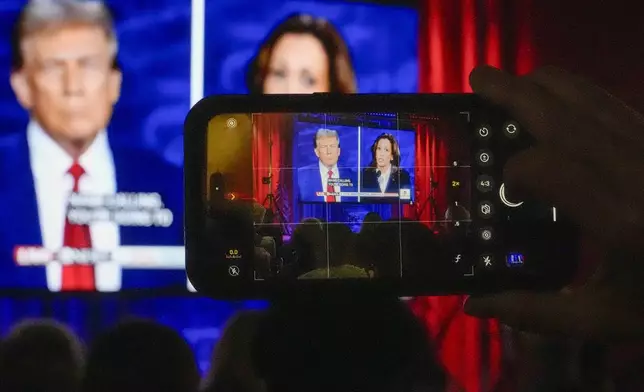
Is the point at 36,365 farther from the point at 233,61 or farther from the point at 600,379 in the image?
the point at 600,379

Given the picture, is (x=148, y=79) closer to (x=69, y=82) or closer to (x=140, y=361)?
(x=69, y=82)

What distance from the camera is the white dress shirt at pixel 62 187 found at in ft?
2.63

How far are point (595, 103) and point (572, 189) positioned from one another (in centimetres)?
5

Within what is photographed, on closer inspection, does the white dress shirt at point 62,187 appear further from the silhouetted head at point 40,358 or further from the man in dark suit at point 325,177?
the man in dark suit at point 325,177

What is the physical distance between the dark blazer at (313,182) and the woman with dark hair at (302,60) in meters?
0.47

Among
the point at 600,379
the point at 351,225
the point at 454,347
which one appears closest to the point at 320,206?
the point at 351,225

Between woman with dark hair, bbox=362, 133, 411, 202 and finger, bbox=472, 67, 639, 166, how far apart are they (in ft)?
0.29

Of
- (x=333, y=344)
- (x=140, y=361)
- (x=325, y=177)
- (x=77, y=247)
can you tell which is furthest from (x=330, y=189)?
(x=77, y=247)

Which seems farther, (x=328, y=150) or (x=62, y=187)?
(x=62, y=187)

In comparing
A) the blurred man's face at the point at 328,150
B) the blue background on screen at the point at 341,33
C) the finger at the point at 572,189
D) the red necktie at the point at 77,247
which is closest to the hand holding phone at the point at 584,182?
the finger at the point at 572,189

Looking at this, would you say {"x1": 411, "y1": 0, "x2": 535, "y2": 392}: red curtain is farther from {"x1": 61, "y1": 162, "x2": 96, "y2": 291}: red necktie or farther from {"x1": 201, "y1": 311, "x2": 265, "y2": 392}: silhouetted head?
{"x1": 61, "y1": 162, "x2": 96, "y2": 291}: red necktie

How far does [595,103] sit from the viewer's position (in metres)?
0.27

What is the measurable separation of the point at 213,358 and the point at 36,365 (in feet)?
0.80

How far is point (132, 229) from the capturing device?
0.81 metres
